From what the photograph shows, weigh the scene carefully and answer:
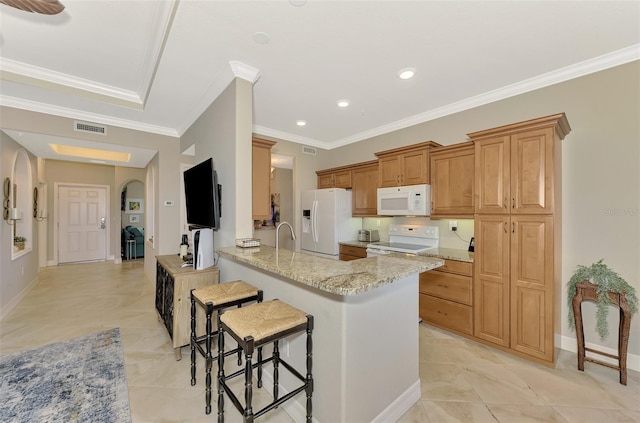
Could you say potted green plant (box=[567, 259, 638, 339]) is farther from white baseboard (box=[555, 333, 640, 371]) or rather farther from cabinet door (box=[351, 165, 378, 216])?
cabinet door (box=[351, 165, 378, 216])

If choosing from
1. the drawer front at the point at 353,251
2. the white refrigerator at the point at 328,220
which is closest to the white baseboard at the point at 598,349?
the drawer front at the point at 353,251

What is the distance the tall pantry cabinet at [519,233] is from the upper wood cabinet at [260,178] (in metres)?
→ 2.38

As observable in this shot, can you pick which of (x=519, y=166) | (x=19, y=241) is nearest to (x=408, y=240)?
(x=519, y=166)

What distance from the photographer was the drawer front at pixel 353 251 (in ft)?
13.2

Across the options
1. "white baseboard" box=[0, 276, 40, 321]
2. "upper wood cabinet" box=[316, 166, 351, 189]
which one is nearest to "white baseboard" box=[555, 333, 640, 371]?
"upper wood cabinet" box=[316, 166, 351, 189]

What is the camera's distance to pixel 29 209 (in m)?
4.49

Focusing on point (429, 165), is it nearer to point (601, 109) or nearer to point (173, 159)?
point (601, 109)

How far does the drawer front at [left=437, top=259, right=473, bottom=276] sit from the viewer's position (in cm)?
280

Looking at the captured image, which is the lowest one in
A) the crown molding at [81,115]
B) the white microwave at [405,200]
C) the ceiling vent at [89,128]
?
the white microwave at [405,200]

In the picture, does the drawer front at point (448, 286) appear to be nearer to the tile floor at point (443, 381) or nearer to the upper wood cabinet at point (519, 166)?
the tile floor at point (443, 381)

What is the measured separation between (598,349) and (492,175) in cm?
187

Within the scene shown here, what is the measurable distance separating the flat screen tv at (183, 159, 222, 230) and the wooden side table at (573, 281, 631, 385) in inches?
136

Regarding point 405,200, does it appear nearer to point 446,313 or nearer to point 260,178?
point 446,313

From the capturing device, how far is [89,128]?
11.8 ft
